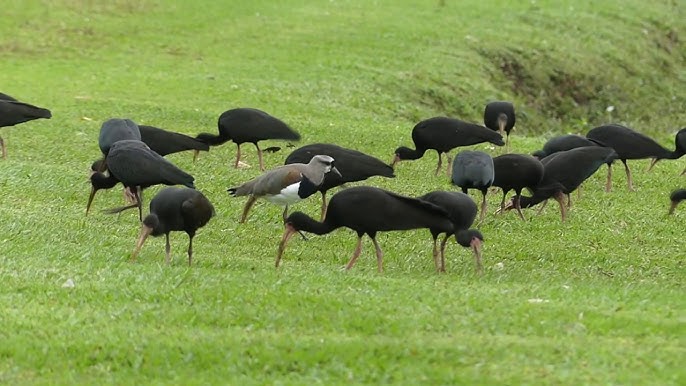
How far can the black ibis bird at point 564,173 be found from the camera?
44.5 ft

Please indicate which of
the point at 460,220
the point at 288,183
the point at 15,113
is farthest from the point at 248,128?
the point at 460,220

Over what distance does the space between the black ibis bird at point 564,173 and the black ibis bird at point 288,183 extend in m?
2.74

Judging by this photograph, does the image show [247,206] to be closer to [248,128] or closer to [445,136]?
[248,128]

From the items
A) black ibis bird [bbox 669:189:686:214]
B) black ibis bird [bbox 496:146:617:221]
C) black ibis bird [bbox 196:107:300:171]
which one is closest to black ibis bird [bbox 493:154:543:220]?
black ibis bird [bbox 496:146:617:221]

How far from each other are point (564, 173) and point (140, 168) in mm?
4958

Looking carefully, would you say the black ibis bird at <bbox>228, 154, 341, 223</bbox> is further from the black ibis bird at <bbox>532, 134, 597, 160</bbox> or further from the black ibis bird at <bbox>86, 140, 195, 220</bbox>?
the black ibis bird at <bbox>532, 134, 597, 160</bbox>

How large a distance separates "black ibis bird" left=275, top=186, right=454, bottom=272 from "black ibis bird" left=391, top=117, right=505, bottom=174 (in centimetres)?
470

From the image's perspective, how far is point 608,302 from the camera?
9516mm

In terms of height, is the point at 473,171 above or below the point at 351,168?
above

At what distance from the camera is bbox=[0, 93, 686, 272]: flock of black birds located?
10.8 m

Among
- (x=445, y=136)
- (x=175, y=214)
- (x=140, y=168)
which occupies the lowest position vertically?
(x=445, y=136)

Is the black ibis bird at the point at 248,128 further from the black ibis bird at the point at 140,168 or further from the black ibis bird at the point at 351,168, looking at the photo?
the black ibis bird at the point at 140,168

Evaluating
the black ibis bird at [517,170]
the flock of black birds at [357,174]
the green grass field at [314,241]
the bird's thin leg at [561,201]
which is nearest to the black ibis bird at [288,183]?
the flock of black birds at [357,174]

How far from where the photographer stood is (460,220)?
11.0 m
